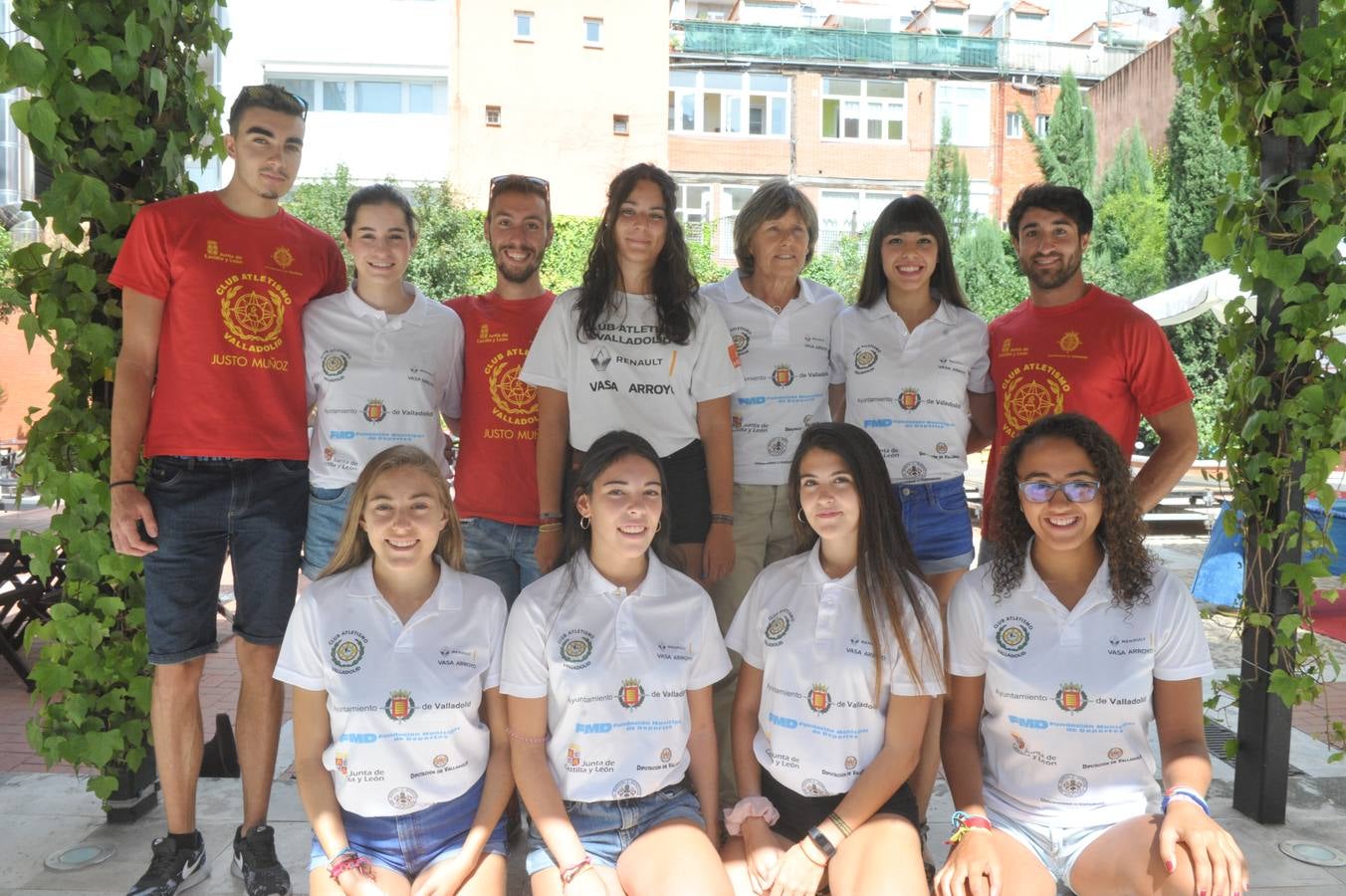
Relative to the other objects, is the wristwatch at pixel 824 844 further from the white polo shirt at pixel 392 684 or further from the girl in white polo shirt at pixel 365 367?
the girl in white polo shirt at pixel 365 367

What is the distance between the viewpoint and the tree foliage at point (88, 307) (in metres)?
3.08

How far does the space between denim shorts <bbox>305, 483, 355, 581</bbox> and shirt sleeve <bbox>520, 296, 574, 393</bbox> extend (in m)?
0.62

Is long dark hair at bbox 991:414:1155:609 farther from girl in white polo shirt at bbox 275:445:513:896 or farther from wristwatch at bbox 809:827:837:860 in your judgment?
girl in white polo shirt at bbox 275:445:513:896

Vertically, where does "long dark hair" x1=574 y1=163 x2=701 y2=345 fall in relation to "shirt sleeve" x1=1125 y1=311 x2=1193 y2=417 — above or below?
above

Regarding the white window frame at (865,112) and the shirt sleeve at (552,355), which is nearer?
the shirt sleeve at (552,355)

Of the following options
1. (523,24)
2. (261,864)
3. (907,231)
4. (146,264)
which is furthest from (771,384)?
(523,24)

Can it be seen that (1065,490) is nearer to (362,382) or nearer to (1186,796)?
(1186,796)

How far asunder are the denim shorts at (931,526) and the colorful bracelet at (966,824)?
905 millimetres

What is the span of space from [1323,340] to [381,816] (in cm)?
→ 296

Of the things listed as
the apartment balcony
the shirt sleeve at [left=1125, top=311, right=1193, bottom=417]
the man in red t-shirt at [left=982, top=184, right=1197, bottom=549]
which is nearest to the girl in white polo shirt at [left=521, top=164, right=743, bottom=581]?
the man in red t-shirt at [left=982, top=184, right=1197, bottom=549]

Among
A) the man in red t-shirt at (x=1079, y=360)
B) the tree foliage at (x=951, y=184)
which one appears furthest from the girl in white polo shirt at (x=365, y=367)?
the tree foliage at (x=951, y=184)

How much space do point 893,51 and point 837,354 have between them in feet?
84.5

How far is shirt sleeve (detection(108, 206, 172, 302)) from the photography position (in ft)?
9.61

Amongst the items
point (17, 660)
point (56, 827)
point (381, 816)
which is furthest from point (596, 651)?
point (17, 660)
